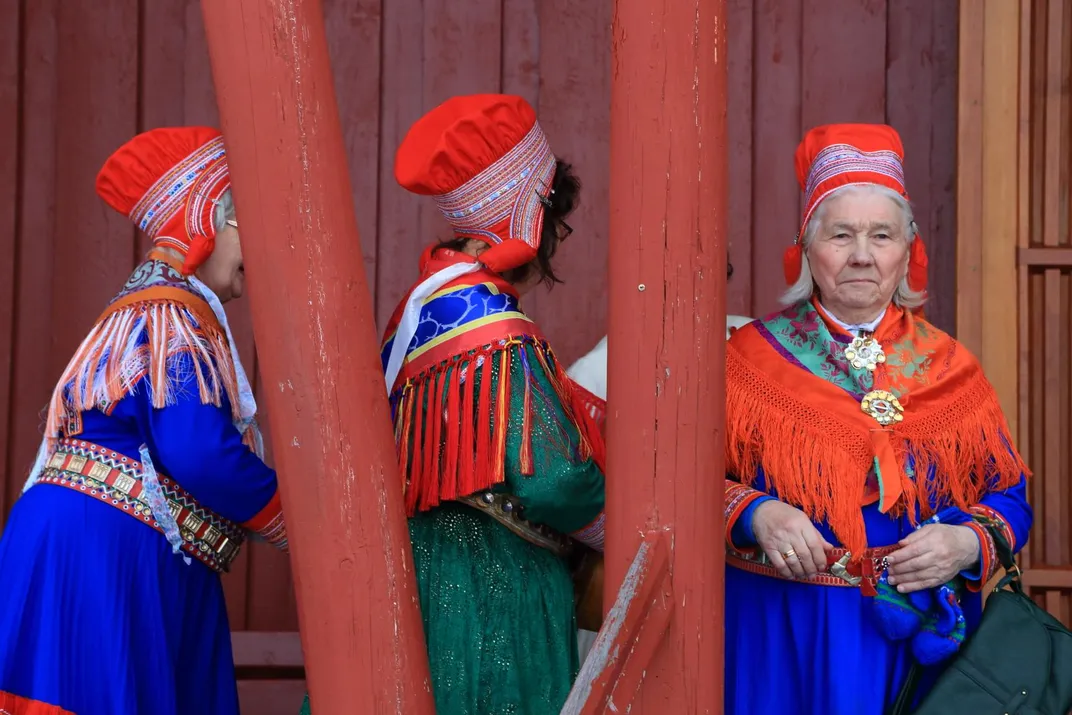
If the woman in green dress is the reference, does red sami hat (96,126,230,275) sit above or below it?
above

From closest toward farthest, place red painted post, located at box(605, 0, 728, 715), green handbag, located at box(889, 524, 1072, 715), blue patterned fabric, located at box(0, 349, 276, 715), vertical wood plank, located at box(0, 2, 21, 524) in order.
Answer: red painted post, located at box(605, 0, 728, 715)
green handbag, located at box(889, 524, 1072, 715)
blue patterned fabric, located at box(0, 349, 276, 715)
vertical wood plank, located at box(0, 2, 21, 524)

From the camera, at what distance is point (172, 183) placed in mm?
2889

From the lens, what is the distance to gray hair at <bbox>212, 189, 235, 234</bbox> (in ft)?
9.53

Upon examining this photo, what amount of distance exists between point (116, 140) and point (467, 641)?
249cm

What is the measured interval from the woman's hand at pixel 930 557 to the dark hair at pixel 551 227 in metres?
1.00

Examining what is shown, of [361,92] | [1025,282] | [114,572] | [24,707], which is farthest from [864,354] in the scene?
[361,92]

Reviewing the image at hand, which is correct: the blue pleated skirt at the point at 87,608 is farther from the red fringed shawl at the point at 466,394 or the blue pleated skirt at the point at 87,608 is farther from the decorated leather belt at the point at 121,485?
the red fringed shawl at the point at 466,394

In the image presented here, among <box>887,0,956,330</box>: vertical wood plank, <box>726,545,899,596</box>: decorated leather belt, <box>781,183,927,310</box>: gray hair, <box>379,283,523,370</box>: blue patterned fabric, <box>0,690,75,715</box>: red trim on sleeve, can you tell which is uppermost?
<box>887,0,956,330</box>: vertical wood plank

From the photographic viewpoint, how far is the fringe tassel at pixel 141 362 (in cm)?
265

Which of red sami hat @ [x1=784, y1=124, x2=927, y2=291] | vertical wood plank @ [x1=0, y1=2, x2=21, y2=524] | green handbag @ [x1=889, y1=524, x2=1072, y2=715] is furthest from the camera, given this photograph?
vertical wood plank @ [x1=0, y1=2, x2=21, y2=524]

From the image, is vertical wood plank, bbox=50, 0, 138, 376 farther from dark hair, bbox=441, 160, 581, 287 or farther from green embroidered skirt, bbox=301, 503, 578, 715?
green embroidered skirt, bbox=301, 503, 578, 715

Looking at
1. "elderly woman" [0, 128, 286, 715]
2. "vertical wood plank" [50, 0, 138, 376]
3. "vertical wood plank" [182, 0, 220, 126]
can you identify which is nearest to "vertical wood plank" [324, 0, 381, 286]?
"vertical wood plank" [182, 0, 220, 126]

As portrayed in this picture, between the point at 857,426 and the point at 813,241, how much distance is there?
44cm

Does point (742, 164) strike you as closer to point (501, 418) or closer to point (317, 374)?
point (501, 418)
